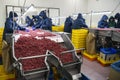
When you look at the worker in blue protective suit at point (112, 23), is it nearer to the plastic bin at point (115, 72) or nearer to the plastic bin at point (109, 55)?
the plastic bin at point (109, 55)

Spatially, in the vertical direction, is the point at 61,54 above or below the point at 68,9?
below

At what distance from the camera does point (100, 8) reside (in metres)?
9.30

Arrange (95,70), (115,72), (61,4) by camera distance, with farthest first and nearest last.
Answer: (61,4) < (95,70) < (115,72)

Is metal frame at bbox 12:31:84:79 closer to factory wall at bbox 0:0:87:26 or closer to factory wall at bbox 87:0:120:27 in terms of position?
factory wall at bbox 87:0:120:27

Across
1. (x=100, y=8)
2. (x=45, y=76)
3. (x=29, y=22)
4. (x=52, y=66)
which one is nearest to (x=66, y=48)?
(x=52, y=66)

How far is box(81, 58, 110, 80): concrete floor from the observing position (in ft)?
11.4

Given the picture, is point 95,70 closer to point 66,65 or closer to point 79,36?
point 66,65

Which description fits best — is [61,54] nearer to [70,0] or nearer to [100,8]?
[100,8]

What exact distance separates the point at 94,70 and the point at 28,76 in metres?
2.10

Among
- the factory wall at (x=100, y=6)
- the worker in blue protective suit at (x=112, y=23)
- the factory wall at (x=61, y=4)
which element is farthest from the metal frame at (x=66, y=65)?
the factory wall at (x=61, y=4)

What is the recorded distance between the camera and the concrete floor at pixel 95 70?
346 cm

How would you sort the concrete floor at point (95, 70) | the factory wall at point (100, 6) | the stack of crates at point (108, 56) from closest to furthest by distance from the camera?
1. the concrete floor at point (95, 70)
2. the stack of crates at point (108, 56)
3. the factory wall at point (100, 6)

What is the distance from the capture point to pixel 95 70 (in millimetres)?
3889

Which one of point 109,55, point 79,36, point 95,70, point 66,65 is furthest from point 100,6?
point 66,65
